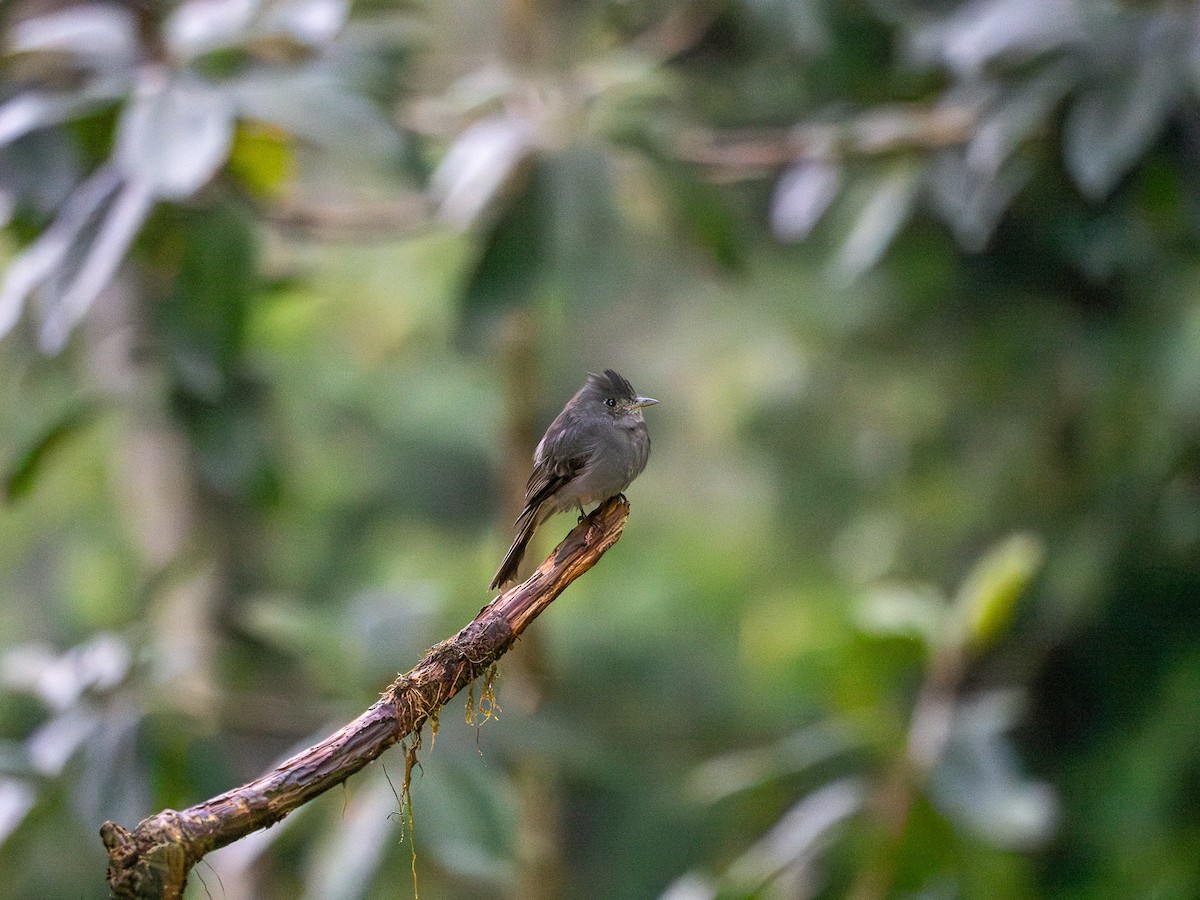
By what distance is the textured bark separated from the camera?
1074mm

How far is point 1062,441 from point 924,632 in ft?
2.71

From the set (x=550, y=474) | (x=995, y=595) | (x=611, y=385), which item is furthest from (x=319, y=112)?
(x=995, y=595)

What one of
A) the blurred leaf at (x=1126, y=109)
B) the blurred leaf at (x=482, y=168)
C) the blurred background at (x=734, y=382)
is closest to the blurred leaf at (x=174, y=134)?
the blurred background at (x=734, y=382)

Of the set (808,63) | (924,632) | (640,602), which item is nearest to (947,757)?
(924,632)

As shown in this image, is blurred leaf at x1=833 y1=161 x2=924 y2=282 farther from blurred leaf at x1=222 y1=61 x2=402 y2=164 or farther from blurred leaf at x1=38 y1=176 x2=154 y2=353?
blurred leaf at x1=38 y1=176 x2=154 y2=353

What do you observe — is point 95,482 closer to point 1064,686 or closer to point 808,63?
point 808,63

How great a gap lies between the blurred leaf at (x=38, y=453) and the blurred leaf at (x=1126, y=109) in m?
2.16

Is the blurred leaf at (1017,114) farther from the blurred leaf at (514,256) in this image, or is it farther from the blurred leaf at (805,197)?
the blurred leaf at (514,256)

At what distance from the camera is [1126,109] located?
8.04 ft

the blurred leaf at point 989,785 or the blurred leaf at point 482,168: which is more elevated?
the blurred leaf at point 482,168

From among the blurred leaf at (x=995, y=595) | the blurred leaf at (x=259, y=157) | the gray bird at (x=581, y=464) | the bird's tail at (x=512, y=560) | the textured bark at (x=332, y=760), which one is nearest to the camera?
the textured bark at (x=332, y=760)

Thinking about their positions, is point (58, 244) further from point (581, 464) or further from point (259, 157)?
point (581, 464)

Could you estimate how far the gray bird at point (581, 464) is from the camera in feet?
6.40

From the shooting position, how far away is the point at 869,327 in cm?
364
